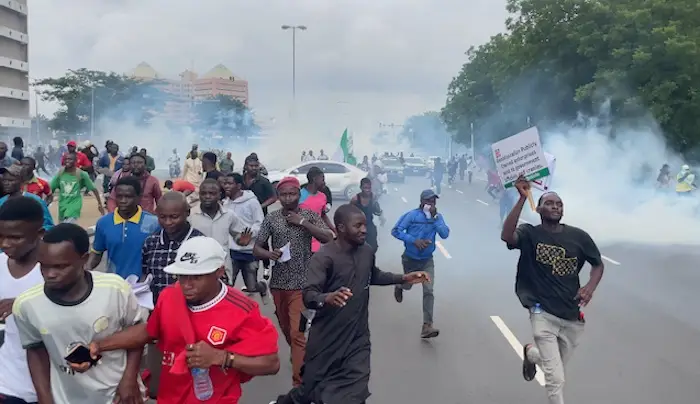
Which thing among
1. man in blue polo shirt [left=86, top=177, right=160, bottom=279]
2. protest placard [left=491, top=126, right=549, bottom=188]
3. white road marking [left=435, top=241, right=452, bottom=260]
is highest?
protest placard [left=491, top=126, right=549, bottom=188]

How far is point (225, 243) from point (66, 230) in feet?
11.5

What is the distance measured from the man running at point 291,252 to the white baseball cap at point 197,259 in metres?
2.90

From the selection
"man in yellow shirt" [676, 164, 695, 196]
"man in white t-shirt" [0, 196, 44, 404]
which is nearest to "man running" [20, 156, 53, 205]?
"man in white t-shirt" [0, 196, 44, 404]

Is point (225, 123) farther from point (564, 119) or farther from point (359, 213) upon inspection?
point (359, 213)

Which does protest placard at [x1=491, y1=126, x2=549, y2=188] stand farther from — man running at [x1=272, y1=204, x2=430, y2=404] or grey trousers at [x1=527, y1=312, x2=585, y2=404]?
man running at [x1=272, y1=204, x2=430, y2=404]

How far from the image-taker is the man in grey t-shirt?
3234mm

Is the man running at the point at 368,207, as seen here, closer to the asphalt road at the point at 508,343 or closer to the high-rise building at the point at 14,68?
the asphalt road at the point at 508,343

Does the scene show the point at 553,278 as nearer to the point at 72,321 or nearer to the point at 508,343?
the point at 508,343

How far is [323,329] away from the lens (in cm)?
465

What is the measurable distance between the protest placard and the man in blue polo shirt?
270 cm

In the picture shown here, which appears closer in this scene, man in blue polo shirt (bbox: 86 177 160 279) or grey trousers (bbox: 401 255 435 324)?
man in blue polo shirt (bbox: 86 177 160 279)

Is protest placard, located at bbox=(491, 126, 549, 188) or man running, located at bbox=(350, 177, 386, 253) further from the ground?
protest placard, located at bbox=(491, 126, 549, 188)

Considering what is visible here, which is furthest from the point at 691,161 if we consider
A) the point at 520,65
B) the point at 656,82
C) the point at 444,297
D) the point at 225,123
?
the point at 225,123

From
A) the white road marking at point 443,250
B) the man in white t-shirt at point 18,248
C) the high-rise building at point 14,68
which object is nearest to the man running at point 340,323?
the man in white t-shirt at point 18,248
